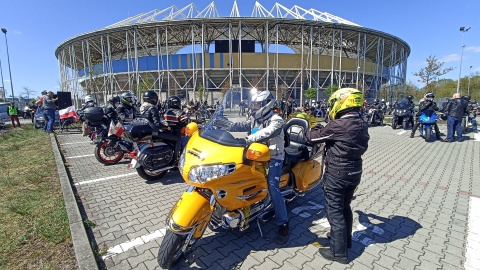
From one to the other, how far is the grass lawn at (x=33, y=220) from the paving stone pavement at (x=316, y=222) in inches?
15.1

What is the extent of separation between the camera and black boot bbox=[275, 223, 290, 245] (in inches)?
120

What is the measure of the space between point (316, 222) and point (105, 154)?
19.2 ft

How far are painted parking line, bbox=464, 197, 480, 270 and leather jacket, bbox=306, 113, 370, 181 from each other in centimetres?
167

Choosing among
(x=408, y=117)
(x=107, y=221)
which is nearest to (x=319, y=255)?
(x=107, y=221)

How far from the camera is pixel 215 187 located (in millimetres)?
2391

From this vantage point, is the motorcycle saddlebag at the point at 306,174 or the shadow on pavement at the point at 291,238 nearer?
the shadow on pavement at the point at 291,238

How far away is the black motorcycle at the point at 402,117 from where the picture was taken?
13141 mm

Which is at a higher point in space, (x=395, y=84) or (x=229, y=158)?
(x=395, y=84)

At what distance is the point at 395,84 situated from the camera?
45.3 metres

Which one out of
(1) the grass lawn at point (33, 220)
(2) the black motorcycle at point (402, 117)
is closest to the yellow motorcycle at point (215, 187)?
(1) the grass lawn at point (33, 220)

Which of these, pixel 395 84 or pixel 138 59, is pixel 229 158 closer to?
pixel 138 59

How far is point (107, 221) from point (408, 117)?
597 inches

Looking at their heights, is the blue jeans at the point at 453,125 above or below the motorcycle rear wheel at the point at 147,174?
above

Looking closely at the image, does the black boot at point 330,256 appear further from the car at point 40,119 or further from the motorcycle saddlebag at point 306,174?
the car at point 40,119
